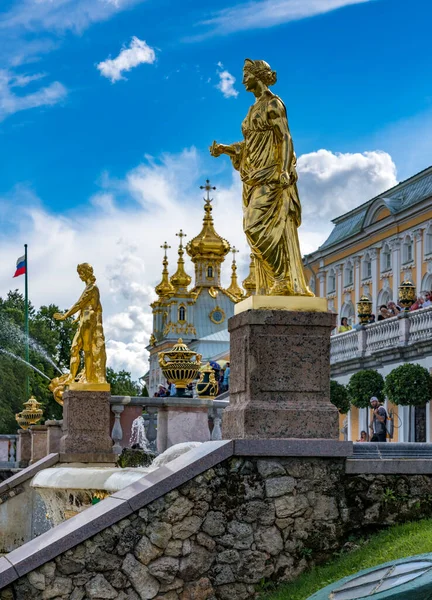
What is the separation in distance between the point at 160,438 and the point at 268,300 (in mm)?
7021

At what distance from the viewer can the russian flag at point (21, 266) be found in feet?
145

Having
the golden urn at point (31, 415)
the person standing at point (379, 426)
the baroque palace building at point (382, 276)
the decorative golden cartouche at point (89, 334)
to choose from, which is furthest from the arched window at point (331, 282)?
the decorative golden cartouche at point (89, 334)

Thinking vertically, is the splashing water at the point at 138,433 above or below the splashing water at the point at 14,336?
below

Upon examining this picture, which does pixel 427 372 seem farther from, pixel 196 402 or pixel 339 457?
pixel 339 457

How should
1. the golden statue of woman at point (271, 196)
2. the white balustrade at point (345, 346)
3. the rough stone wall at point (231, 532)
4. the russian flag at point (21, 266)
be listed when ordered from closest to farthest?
1. the rough stone wall at point (231, 532)
2. the golden statue of woman at point (271, 196)
3. the white balustrade at point (345, 346)
4. the russian flag at point (21, 266)

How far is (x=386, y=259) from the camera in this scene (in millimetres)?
58719

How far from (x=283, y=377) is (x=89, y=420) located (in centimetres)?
828

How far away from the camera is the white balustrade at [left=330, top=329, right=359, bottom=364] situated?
36125 millimetres

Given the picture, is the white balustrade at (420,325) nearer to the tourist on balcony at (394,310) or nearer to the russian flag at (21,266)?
the tourist on balcony at (394,310)

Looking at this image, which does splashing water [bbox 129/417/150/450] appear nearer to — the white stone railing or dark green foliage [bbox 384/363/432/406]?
dark green foliage [bbox 384/363/432/406]

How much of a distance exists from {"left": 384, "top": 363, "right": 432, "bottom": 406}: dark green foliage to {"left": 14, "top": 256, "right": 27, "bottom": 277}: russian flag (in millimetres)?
19379

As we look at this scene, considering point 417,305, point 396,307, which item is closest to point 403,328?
point 396,307

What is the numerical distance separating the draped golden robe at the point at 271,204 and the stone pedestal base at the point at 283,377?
393 mm

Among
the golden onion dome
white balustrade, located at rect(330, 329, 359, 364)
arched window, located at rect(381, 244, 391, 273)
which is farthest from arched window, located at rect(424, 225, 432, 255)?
the golden onion dome
